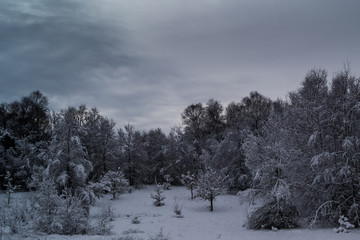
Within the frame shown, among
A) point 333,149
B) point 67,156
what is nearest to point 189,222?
point 333,149

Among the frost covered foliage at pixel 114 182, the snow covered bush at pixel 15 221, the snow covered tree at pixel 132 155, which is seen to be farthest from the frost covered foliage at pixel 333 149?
the snow covered tree at pixel 132 155

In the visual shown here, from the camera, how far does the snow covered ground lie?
30.7ft

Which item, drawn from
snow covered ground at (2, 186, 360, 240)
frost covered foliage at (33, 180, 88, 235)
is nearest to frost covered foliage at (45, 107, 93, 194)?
snow covered ground at (2, 186, 360, 240)

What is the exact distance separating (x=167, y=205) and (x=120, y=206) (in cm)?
416

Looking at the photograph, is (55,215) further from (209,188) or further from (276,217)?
(209,188)

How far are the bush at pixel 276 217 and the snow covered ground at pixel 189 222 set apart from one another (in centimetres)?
64

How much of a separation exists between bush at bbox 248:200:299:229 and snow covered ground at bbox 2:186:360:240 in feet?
2.09

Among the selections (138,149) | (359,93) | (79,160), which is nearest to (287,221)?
(359,93)

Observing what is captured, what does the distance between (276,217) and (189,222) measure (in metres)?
5.06

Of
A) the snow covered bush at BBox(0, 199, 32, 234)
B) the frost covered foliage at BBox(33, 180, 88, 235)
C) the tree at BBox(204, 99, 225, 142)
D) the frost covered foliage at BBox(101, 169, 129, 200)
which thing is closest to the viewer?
the snow covered bush at BBox(0, 199, 32, 234)

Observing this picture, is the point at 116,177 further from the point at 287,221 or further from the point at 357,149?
the point at 357,149

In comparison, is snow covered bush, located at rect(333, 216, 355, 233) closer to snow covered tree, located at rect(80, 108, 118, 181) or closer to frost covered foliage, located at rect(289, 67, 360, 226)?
frost covered foliage, located at rect(289, 67, 360, 226)

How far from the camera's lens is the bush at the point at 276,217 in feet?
36.9

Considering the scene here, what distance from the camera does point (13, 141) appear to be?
27.4 meters
